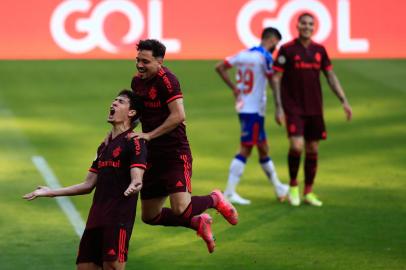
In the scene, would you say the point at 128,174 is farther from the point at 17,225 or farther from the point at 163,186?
the point at 17,225

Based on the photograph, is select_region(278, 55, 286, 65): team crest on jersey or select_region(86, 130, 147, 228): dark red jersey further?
select_region(278, 55, 286, 65): team crest on jersey

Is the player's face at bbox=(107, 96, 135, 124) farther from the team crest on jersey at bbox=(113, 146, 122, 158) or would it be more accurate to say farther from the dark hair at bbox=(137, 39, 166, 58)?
the dark hair at bbox=(137, 39, 166, 58)

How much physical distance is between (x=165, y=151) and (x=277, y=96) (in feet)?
12.8

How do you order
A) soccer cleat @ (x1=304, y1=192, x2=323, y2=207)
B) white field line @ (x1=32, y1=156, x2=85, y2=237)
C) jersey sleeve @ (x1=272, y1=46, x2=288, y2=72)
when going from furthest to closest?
soccer cleat @ (x1=304, y1=192, x2=323, y2=207), jersey sleeve @ (x1=272, y1=46, x2=288, y2=72), white field line @ (x1=32, y1=156, x2=85, y2=237)

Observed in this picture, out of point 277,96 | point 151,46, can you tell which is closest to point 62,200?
point 277,96

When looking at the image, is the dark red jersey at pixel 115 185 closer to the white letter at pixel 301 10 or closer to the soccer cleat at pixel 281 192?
the soccer cleat at pixel 281 192

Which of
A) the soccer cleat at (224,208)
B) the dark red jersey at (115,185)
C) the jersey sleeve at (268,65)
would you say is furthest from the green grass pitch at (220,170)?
the dark red jersey at (115,185)

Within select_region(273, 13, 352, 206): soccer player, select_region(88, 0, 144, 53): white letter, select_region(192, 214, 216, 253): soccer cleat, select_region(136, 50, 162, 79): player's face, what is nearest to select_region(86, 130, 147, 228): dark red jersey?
select_region(136, 50, 162, 79): player's face

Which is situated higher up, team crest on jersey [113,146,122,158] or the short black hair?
the short black hair

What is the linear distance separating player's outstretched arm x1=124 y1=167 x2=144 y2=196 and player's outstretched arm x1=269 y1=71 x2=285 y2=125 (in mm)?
5556

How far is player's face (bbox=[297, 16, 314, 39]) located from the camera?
1467 cm

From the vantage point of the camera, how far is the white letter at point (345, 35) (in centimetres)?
2680

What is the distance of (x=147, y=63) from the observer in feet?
35.1

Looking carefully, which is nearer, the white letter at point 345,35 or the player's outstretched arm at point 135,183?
the player's outstretched arm at point 135,183
